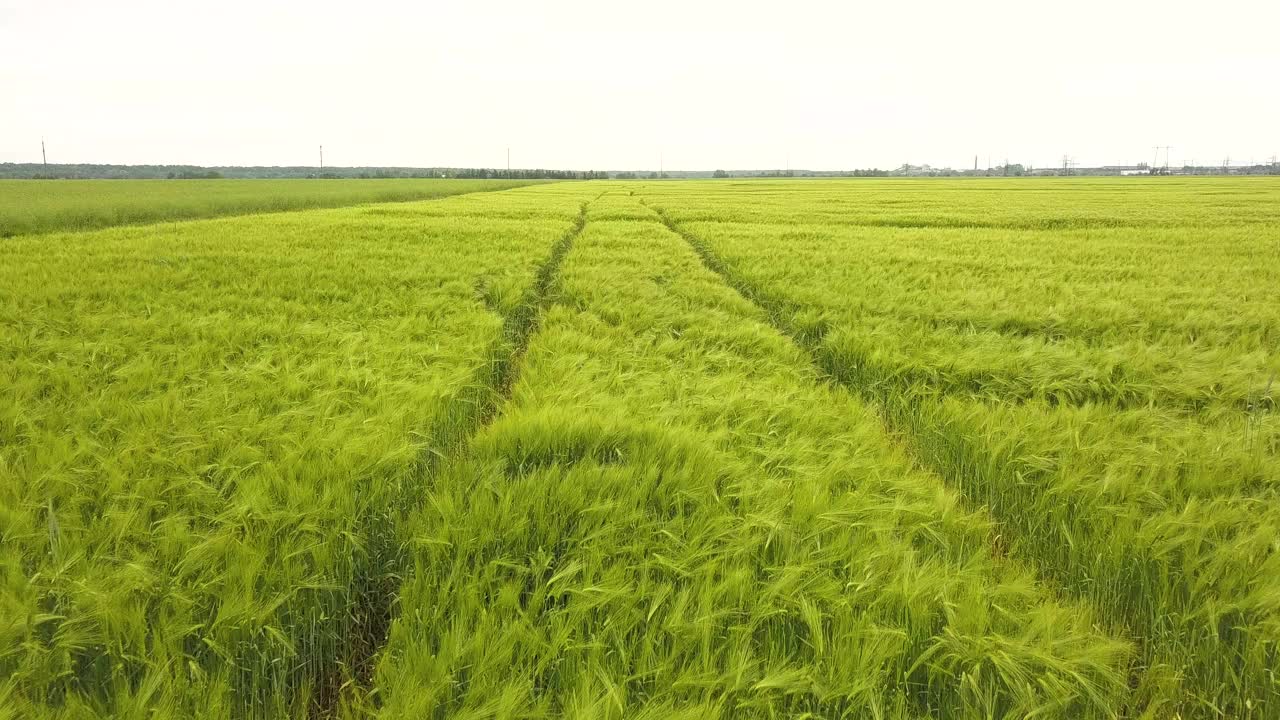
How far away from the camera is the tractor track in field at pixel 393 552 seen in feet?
4.54

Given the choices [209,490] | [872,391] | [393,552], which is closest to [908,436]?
[872,391]

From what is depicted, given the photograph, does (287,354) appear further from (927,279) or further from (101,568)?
(927,279)

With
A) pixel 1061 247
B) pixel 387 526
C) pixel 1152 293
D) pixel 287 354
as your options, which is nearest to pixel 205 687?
pixel 387 526

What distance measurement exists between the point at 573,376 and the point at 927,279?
Answer: 5.71 m

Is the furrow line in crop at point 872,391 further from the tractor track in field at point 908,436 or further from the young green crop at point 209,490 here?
the young green crop at point 209,490

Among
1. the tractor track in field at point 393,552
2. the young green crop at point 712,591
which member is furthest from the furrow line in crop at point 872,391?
the tractor track in field at point 393,552

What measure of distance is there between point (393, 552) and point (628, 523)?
764mm

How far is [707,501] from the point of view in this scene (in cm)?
193

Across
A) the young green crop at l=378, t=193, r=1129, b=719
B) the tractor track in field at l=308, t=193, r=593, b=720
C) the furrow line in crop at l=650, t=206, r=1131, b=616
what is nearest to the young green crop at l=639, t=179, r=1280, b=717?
the furrow line in crop at l=650, t=206, r=1131, b=616

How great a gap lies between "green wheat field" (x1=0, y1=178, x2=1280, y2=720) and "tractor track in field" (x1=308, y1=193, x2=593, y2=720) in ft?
0.05

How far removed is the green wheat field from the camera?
4.09ft

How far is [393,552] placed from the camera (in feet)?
5.96

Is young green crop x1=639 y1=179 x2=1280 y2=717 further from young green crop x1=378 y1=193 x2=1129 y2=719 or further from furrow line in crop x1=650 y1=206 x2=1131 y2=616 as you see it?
young green crop x1=378 y1=193 x2=1129 y2=719

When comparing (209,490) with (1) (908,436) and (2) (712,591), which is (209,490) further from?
(1) (908,436)
